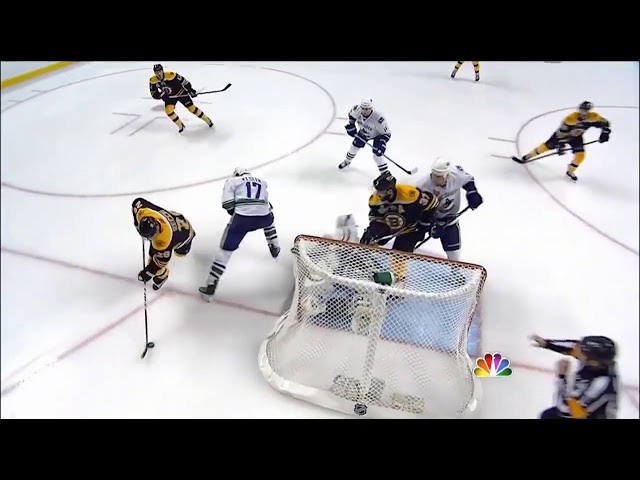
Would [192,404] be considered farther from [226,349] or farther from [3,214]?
[3,214]

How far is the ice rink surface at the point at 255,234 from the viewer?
5.29 ft

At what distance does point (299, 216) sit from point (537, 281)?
109cm

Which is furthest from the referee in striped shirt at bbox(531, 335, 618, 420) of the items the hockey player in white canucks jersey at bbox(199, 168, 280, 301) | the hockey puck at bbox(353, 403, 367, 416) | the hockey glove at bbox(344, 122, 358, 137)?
the hockey glove at bbox(344, 122, 358, 137)

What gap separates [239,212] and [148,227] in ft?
1.09

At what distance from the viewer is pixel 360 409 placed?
4.80 ft

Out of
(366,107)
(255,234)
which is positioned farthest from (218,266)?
(366,107)

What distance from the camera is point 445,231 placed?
190cm

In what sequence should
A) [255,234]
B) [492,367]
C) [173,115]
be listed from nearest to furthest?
[492,367] → [255,234] → [173,115]

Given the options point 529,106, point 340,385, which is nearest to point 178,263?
point 340,385

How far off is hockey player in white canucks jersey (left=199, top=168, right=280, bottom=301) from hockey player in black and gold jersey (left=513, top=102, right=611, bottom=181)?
183cm

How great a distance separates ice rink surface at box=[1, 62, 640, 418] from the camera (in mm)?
1611

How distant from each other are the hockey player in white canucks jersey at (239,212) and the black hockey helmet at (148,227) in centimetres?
27

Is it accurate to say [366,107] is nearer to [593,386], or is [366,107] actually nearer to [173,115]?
[173,115]

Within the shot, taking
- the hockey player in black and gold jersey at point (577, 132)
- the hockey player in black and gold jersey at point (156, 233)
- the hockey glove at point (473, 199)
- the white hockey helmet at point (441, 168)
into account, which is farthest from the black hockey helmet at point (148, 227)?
the hockey player in black and gold jersey at point (577, 132)
